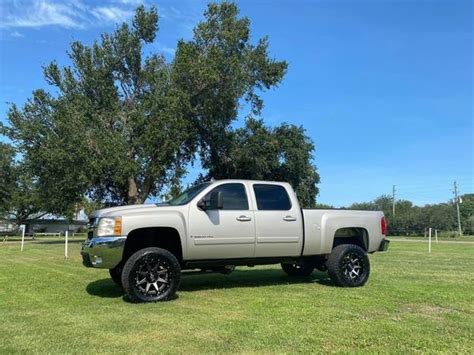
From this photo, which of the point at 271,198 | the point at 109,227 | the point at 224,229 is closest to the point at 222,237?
the point at 224,229

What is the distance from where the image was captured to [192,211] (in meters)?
9.04

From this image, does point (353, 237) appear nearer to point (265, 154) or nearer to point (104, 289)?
point (104, 289)

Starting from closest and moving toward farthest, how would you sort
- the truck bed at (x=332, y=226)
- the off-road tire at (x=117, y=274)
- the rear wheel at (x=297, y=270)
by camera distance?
1. the off-road tire at (x=117, y=274)
2. the truck bed at (x=332, y=226)
3. the rear wheel at (x=297, y=270)

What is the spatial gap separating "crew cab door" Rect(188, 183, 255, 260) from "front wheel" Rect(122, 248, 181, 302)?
51 centimetres

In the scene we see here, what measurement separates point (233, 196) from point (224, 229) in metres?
0.73

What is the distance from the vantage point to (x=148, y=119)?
30109 millimetres

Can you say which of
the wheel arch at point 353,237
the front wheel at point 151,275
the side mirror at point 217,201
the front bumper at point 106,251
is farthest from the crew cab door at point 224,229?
the wheel arch at point 353,237

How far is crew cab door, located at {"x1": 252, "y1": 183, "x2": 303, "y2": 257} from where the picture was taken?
9539mm

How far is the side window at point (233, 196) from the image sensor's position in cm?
951

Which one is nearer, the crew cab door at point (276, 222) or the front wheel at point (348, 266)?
the crew cab door at point (276, 222)

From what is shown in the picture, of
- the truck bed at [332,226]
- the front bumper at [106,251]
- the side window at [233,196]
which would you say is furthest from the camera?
the truck bed at [332,226]

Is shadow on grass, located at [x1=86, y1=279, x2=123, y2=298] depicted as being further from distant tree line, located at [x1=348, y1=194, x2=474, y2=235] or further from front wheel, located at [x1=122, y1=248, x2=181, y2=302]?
distant tree line, located at [x1=348, y1=194, x2=474, y2=235]

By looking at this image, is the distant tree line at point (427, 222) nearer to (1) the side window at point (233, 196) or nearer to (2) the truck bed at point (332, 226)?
(2) the truck bed at point (332, 226)

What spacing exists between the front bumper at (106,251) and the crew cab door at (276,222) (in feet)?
8.18
